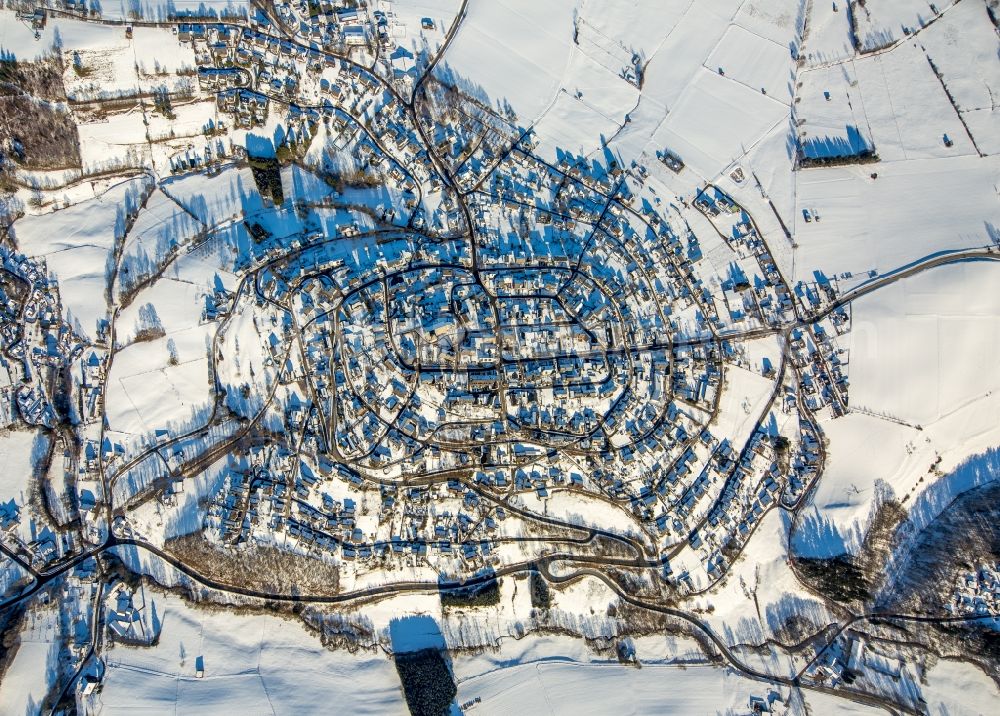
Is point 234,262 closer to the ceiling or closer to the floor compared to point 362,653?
closer to the ceiling

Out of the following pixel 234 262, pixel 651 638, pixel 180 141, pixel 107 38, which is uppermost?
pixel 107 38

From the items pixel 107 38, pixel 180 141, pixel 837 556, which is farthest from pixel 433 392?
pixel 107 38

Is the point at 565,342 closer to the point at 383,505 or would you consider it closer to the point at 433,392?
the point at 433,392

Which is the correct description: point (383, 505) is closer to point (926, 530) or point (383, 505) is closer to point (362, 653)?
point (362, 653)

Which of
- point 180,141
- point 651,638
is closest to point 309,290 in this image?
point 180,141

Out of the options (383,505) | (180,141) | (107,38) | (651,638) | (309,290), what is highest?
(107,38)

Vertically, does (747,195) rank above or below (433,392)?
above

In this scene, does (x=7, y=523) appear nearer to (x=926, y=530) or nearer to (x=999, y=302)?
(x=926, y=530)

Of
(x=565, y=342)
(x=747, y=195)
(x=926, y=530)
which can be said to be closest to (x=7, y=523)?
(x=565, y=342)
